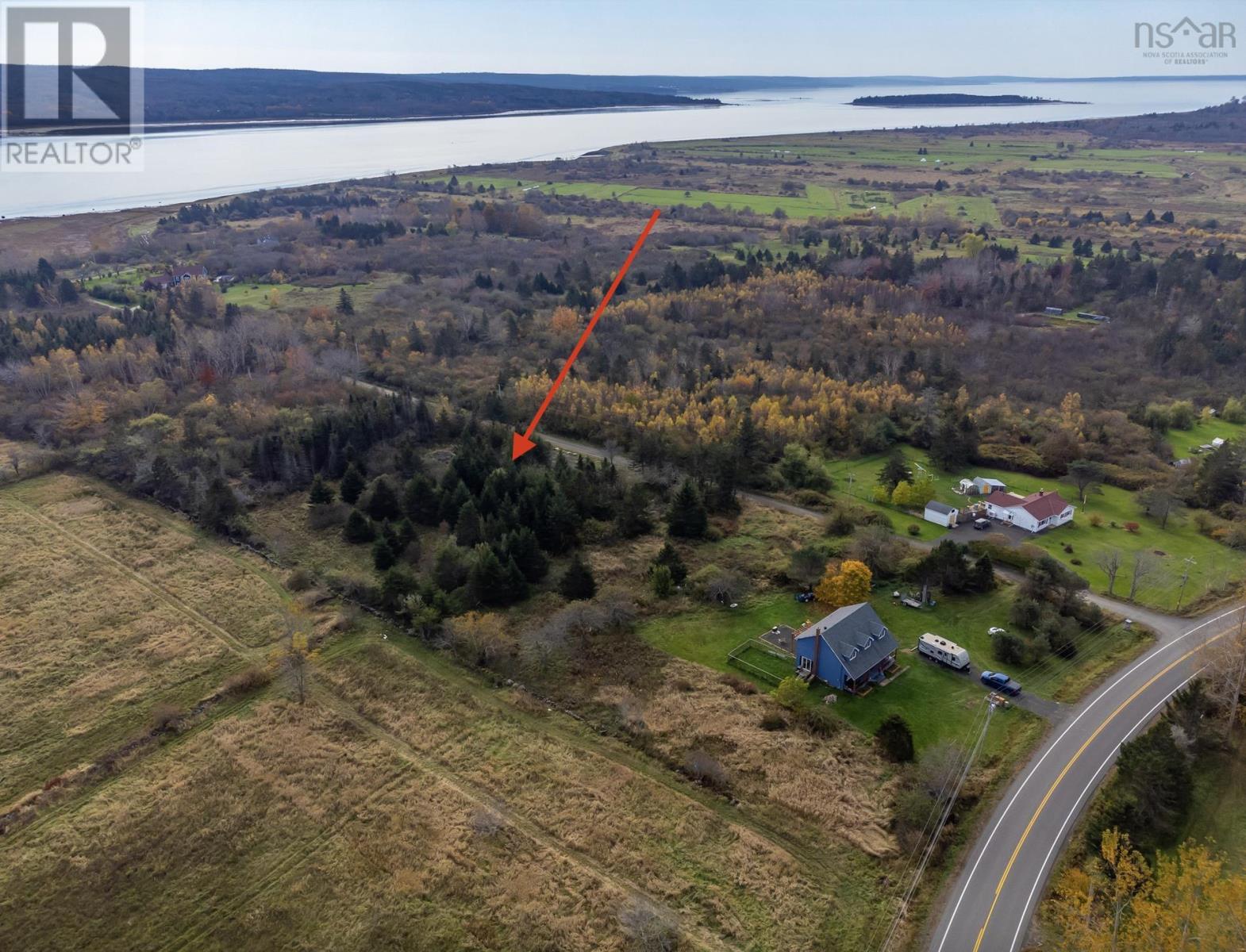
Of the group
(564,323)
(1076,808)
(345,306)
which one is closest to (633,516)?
(1076,808)

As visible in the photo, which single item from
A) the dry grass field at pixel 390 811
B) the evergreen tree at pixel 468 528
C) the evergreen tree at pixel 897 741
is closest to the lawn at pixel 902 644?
the evergreen tree at pixel 897 741

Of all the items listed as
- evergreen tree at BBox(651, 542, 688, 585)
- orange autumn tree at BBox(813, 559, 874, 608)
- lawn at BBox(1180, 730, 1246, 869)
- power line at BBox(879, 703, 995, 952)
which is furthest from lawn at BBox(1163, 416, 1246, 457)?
evergreen tree at BBox(651, 542, 688, 585)

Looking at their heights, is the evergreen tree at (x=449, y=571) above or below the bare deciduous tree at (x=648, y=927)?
above

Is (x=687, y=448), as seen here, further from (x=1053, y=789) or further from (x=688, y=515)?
(x=1053, y=789)

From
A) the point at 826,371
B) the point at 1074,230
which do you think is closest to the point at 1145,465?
the point at 826,371

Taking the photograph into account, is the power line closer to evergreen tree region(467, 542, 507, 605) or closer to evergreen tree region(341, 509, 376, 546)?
evergreen tree region(467, 542, 507, 605)

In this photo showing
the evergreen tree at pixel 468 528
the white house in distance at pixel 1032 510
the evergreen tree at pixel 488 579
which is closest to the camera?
the evergreen tree at pixel 488 579

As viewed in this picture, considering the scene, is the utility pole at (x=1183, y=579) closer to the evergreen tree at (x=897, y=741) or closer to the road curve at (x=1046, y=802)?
the road curve at (x=1046, y=802)
